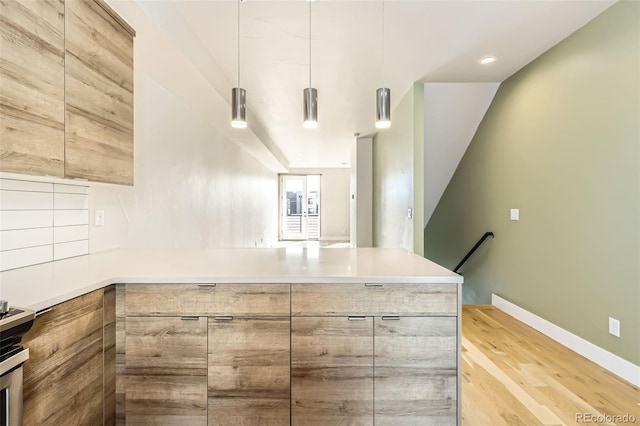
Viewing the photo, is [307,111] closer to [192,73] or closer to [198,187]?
[192,73]

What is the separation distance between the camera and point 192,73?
246 centimetres

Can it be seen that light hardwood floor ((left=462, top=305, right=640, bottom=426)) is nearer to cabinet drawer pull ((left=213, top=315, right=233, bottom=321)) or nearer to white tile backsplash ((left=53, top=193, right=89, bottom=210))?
cabinet drawer pull ((left=213, top=315, right=233, bottom=321))

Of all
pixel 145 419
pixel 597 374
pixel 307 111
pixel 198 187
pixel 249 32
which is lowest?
pixel 597 374

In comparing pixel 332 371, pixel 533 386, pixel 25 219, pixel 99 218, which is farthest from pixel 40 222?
pixel 533 386

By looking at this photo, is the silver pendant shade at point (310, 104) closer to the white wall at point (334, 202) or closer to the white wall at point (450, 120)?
the white wall at point (450, 120)

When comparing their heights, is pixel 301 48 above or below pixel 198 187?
above

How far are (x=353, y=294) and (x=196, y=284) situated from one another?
0.76 m

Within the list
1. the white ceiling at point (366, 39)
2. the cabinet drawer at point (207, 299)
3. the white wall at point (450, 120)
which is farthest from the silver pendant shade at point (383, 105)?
the white wall at point (450, 120)

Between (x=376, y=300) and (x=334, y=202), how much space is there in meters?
8.83

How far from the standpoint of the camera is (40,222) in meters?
1.54

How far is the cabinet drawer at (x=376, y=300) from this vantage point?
1379 millimetres

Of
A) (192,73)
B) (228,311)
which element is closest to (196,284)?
(228,311)

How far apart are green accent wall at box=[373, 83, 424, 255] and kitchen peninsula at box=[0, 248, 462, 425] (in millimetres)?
1988

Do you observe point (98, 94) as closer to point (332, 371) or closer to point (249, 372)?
point (249, 372)
